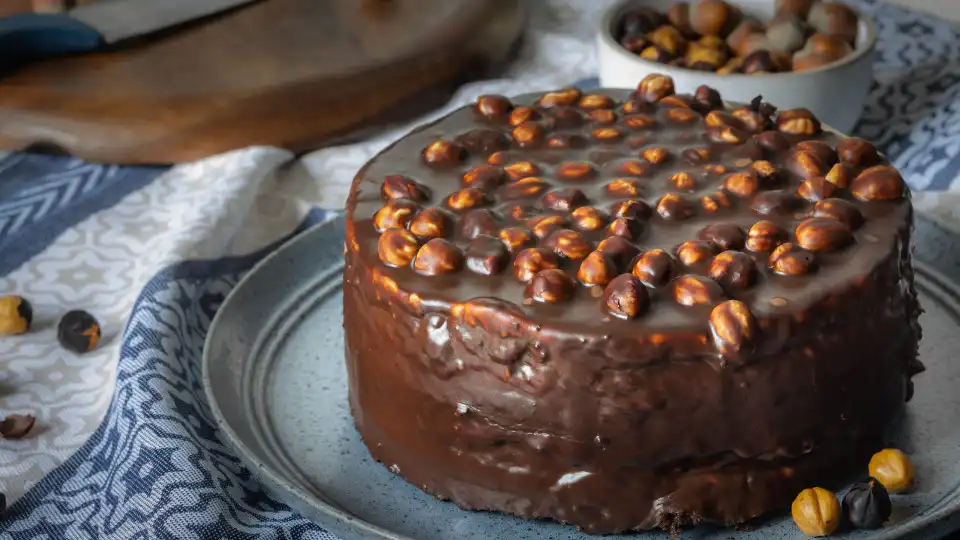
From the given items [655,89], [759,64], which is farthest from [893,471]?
[759,64]

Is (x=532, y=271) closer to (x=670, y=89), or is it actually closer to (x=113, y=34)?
(x=670, y=89)

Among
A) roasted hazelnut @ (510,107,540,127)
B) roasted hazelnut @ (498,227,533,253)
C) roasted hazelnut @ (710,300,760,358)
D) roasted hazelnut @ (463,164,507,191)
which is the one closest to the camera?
roasted hazelnut @ (710,300,760,358)

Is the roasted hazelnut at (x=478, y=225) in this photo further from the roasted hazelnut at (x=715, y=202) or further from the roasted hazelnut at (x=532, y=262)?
the roasted hazelnut at (x=715, y=202)

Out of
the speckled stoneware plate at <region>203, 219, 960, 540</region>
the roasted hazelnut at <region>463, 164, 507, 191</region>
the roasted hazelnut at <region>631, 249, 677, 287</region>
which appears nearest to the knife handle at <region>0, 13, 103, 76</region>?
the speckled stoneware plate at <region>203, 219, 960, 540</region>

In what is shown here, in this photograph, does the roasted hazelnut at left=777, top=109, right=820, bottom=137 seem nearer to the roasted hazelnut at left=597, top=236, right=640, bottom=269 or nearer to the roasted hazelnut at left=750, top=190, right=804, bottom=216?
the roasted hazelnut at left=750, top=190, right=804, bottom=216

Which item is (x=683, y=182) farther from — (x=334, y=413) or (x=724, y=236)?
(x=334, y=413)

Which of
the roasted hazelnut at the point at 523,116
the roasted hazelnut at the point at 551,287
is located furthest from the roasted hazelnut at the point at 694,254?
the roasted hazelnut at the point at 523,116
